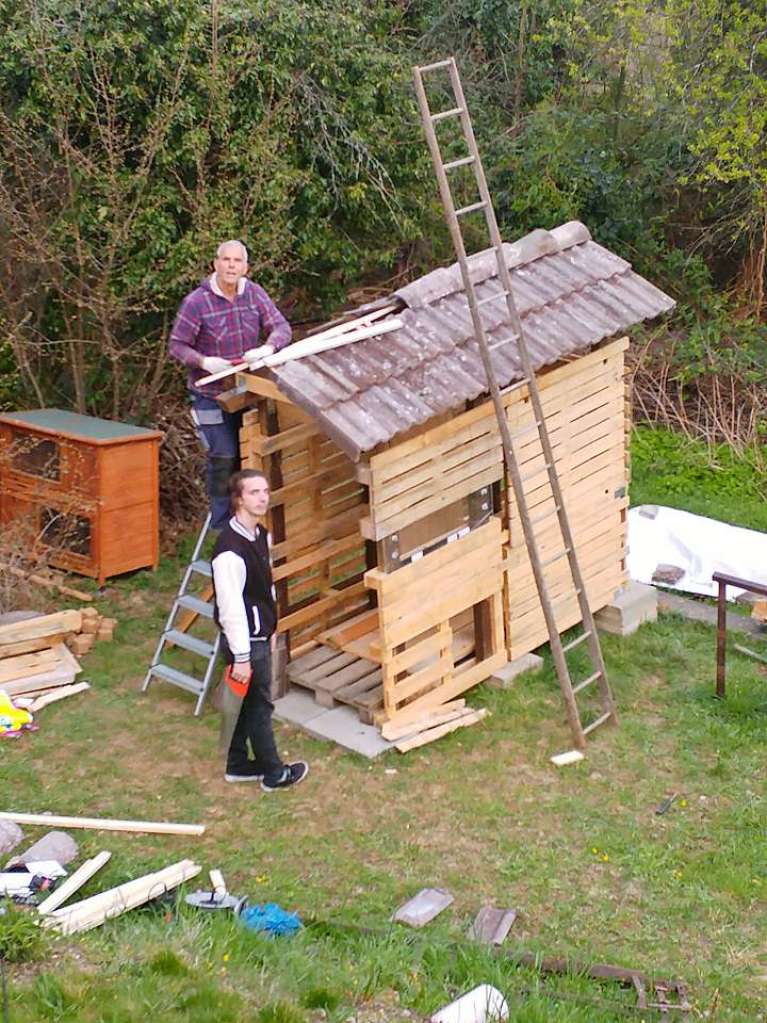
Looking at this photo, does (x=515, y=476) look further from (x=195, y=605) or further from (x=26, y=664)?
(x=26, y=664)

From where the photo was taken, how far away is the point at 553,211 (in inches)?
650

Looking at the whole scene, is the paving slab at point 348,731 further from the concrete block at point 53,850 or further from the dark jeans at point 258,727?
the concrete block at point 53,850

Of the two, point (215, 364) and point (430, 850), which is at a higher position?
point (215, 364)

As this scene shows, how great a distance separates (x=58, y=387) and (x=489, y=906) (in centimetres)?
788

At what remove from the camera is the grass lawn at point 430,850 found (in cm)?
540

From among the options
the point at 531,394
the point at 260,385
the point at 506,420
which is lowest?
the point at 506,420

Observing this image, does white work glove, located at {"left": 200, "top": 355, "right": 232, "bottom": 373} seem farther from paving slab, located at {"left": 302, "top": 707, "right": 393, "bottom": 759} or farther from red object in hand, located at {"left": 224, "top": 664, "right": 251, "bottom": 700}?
paving slab, located at {"left": 302, "top": 707, "right": 393, "bottom": 759}

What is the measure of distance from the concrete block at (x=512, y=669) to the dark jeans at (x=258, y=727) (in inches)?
73.4

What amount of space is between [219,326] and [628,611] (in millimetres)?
3885

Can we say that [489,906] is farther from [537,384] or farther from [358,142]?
[358,142]

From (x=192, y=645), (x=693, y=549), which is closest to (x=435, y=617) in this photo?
(x=192, y=645)

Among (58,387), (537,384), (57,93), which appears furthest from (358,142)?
(537,384)

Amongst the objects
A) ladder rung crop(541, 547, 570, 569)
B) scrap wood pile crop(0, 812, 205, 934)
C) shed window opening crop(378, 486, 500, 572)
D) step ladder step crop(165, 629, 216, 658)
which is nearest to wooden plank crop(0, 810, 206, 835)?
scrap wood pile crop(0, 812, 205, 934)

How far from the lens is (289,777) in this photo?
7.65m
